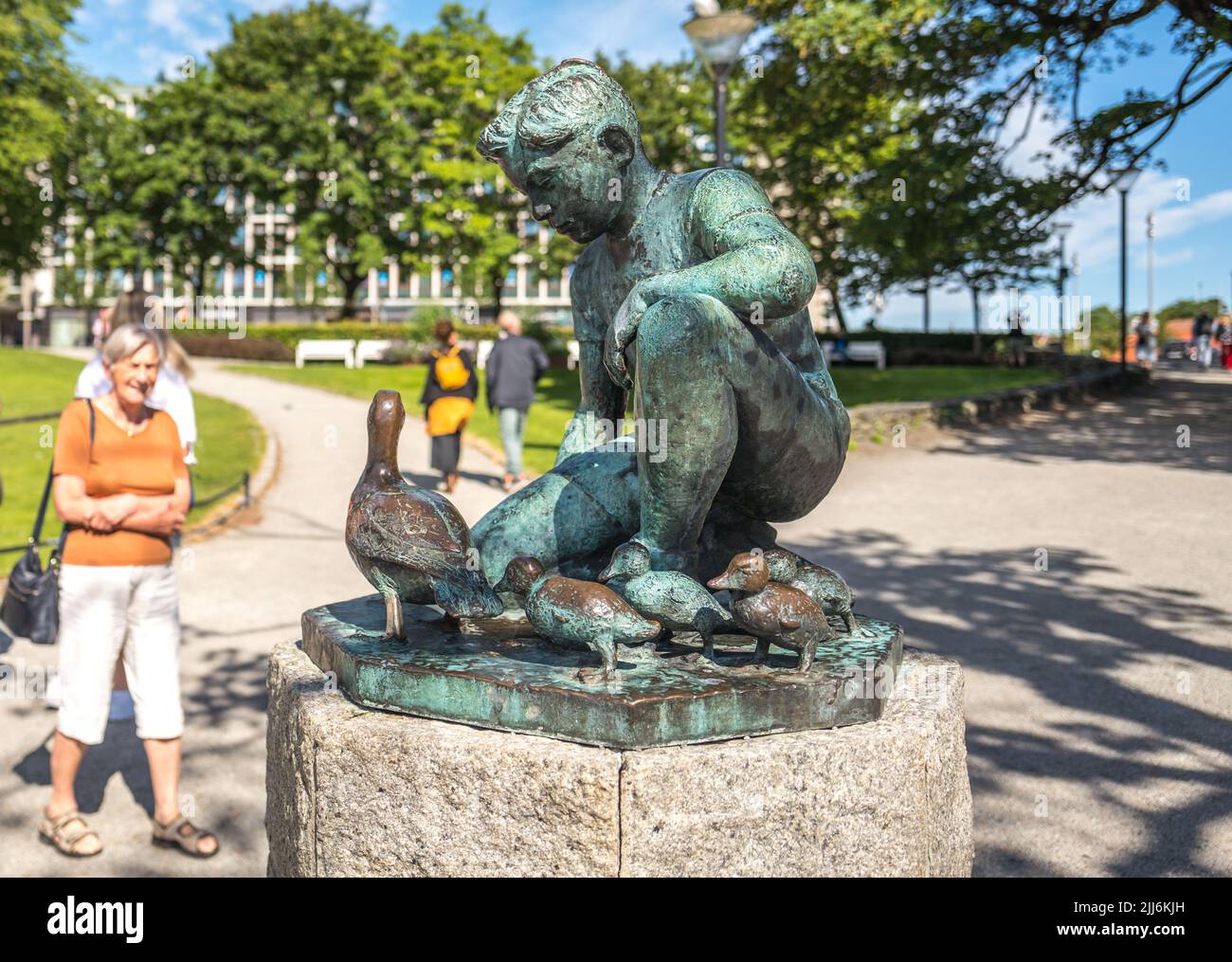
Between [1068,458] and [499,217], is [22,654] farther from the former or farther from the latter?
[499,217]

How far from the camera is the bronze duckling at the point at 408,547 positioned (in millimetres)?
2625

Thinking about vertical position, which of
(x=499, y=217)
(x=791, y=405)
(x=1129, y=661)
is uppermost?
(x=499, y=217)

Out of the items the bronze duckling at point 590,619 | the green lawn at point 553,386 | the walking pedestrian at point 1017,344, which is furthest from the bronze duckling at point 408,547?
the walking pedestrian at point 1017,344

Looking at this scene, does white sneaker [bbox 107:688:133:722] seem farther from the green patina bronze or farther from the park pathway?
the green patina bronze

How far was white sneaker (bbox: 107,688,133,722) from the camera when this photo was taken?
5.51m

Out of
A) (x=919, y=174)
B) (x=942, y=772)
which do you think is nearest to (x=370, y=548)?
(x=942, y=772)

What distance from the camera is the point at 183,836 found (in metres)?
4.26

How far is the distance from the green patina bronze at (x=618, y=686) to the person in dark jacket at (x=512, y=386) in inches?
381

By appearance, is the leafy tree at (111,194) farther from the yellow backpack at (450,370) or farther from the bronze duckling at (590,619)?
the bronze duckling at (590,619)

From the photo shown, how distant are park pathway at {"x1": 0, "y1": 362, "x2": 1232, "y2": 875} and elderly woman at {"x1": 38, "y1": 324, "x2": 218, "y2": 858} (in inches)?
8.4

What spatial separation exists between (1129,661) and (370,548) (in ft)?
17.3

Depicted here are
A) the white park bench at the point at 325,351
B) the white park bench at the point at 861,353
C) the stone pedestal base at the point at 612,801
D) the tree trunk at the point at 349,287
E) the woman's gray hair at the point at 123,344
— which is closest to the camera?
the stone pedestal base at the point at 612,801

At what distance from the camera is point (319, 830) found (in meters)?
2.60
